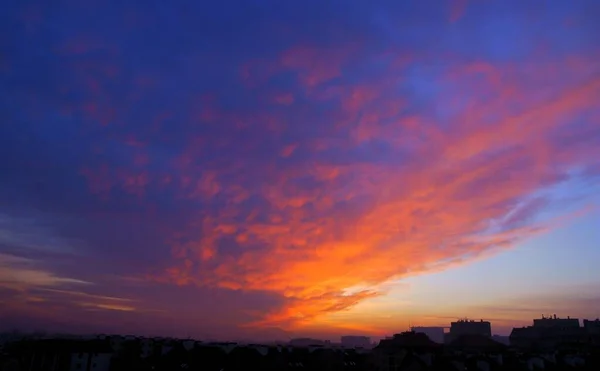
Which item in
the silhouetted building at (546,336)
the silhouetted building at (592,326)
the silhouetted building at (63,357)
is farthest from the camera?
the silhouetted building at (592,326)

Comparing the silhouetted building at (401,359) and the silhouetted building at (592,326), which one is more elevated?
the silhouetted building at (592,326)

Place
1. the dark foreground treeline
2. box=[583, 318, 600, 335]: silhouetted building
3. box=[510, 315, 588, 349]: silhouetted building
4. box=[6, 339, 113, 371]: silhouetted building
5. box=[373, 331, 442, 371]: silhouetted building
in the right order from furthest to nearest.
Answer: box=[583, 318, 600, 335]: silhouetted building → box=[510, 315, 588, 349]: silhouetted building → box=[6, 339, 113, 371]: silhouetted building → the dark foreground treeline → box=[373, 331, 442, 371]: silhouetted building

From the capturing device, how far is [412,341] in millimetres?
138125

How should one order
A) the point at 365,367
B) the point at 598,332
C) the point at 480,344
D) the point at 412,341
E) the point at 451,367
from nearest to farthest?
the point at 451,367 < the point at 365,367 < the point at 412,341 < the point at 480,344 < the point at 598,332

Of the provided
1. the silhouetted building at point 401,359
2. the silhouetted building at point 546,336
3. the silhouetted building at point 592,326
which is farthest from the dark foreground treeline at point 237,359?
the silhouetted building at point 592,326

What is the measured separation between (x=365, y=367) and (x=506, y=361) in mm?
23445

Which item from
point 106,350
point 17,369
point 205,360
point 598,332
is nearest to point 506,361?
point 205,360

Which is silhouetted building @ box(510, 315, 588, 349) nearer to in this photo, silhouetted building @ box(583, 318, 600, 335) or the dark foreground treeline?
silhouetted building @ box(583, 318, 600, 335)

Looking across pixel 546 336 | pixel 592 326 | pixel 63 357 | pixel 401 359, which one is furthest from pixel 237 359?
pixel 592 326

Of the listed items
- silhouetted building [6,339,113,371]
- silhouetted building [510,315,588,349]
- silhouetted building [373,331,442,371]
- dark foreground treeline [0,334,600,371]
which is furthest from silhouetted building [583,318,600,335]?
silhouetted building [6,339,113,371]

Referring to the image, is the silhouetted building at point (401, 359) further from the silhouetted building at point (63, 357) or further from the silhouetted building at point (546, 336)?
the silhouetted building at point (546, 336)

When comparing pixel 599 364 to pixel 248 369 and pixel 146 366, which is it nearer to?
pixel 248 369

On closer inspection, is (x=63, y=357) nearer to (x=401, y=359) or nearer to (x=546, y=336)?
(x=401, y=359)

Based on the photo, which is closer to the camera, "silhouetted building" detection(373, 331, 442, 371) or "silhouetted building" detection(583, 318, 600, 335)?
"silhouetted building" detection(373, 331, 442, 371)
